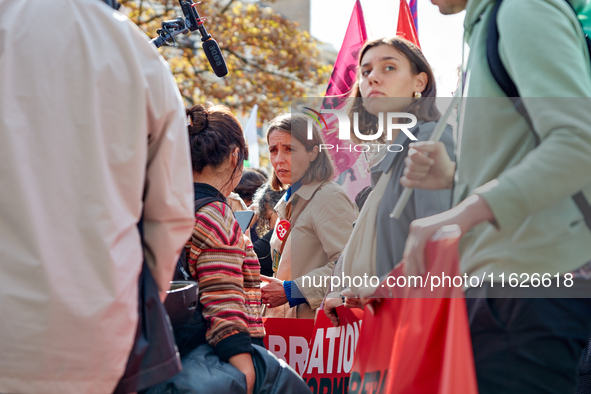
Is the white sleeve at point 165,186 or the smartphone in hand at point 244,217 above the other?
the white sleeve at point 165,186

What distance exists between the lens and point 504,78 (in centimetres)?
148

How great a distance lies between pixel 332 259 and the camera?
3.10 meters

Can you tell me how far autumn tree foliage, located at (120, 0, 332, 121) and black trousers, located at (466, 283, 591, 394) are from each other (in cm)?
1019

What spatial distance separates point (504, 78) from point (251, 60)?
11.0 m

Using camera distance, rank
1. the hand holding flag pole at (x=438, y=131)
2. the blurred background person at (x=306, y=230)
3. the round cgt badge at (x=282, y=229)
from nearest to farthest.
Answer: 1. the hand holding flag pole at (x=438, y=131)
2. the blurred background person at (x=306, y=230)
3. the round cgt badge at (x=282, y=229)

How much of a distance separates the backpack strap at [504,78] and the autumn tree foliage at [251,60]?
10020 mm

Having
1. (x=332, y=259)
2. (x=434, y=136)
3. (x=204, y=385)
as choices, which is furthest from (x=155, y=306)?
(x=332, y=259)

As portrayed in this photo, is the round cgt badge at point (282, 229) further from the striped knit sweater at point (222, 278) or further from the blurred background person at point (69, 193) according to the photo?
the blurred background person at point (69, 193)

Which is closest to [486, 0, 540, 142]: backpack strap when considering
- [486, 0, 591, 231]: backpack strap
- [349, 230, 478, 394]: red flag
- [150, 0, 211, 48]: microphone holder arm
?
[486, 0, 591, 231]: backpack strap

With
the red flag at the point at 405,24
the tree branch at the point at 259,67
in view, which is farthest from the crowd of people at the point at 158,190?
the tree branch at the point at 259,67

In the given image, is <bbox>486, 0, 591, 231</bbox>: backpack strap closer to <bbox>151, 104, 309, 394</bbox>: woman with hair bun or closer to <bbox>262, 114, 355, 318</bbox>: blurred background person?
<bbox>151, 104, 309, 394</bbox>: woman with hair bun

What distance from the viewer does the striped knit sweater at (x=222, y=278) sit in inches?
81.9

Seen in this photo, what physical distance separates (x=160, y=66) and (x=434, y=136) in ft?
2.58

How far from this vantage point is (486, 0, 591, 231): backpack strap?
4.66ft
